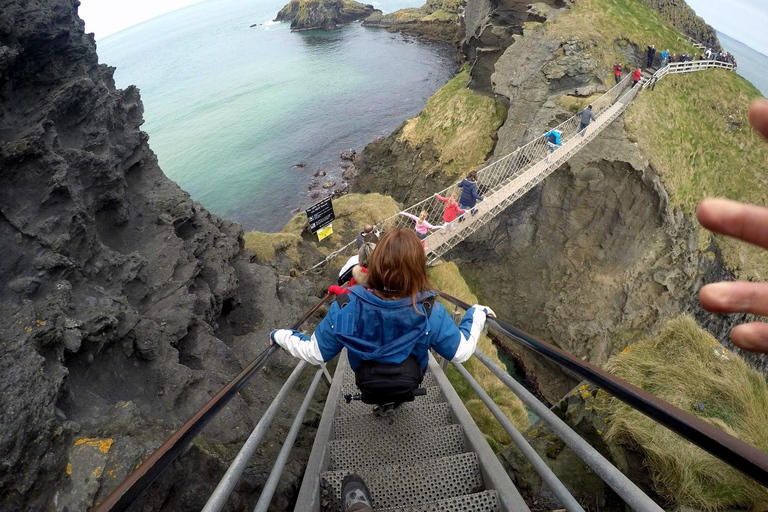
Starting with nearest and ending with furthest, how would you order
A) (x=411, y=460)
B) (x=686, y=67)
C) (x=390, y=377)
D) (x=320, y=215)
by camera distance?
1. (x=390, y=377)
2. (x=411, y=460)
3. (x=320, y=215)
4. (x=686, y=67)

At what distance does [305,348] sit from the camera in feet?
9.48

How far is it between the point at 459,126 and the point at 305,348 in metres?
24.4

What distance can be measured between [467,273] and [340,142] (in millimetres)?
23751

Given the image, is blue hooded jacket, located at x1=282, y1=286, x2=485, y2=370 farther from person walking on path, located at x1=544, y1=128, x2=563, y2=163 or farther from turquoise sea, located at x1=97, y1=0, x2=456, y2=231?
turquoise sea, located at x1=97, y1=0, x2=456, y2=231

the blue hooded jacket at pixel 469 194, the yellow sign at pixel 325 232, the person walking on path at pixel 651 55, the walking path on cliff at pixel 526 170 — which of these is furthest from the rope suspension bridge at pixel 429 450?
the person walking on path at pixel 651 55

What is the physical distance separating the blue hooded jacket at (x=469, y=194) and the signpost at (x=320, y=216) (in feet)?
13.5

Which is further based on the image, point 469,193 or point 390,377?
point 469,193

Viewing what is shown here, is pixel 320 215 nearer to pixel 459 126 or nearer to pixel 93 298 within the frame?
pixel 93 298

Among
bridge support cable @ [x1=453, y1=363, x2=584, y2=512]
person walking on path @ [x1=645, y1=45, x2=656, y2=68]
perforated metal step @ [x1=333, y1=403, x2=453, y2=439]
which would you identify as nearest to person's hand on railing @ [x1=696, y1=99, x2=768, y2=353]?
bridge support cable @ [x1=453, y1=363, x2=584, y2=512]

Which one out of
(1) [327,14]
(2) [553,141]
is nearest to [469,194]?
(2) [553,141]

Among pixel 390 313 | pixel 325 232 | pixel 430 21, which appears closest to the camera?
pixel 390 313

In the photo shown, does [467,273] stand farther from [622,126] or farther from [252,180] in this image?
[252,180]

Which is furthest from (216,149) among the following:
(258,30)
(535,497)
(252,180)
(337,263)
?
(258,30)

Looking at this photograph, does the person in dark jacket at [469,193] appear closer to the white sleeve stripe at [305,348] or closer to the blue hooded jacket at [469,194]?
the blue hooded jacket at [469,194]
